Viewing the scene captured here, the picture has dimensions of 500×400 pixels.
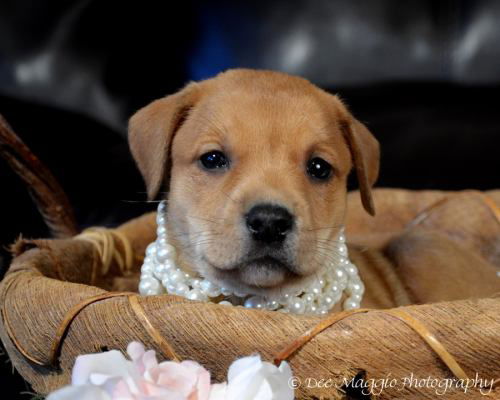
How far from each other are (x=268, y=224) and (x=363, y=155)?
0.70 m

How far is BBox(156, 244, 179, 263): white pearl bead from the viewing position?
2180mm

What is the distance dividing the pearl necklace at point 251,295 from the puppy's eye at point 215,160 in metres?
0.30

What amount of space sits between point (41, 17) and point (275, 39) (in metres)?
1.33

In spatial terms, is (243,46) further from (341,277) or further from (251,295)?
(251,295)

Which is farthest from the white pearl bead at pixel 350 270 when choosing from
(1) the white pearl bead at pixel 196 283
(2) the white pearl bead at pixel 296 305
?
(1) the white pearl bead at pixel 196 283

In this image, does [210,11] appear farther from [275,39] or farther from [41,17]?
[41,17]

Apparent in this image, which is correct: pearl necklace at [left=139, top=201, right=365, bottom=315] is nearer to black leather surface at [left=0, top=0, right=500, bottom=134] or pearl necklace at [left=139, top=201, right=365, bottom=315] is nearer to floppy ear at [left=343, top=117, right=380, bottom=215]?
floppy ear at [left=343, top=117, right=380, bottom=215]

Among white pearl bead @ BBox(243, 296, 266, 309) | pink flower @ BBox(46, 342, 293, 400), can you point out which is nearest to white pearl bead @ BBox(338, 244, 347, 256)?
white pearl bead @ BBox(243, 296, 266, 309)

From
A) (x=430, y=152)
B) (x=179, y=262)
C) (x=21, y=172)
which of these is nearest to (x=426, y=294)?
(x=179, y=262)

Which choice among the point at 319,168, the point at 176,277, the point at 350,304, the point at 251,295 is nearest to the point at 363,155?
the point at 319,168

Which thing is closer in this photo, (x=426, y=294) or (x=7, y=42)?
(x=426, y=294)

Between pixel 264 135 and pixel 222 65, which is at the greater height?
pixel 264 135

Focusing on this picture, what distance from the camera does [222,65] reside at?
3.93 m

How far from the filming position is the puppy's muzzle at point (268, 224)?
173 centimetres
